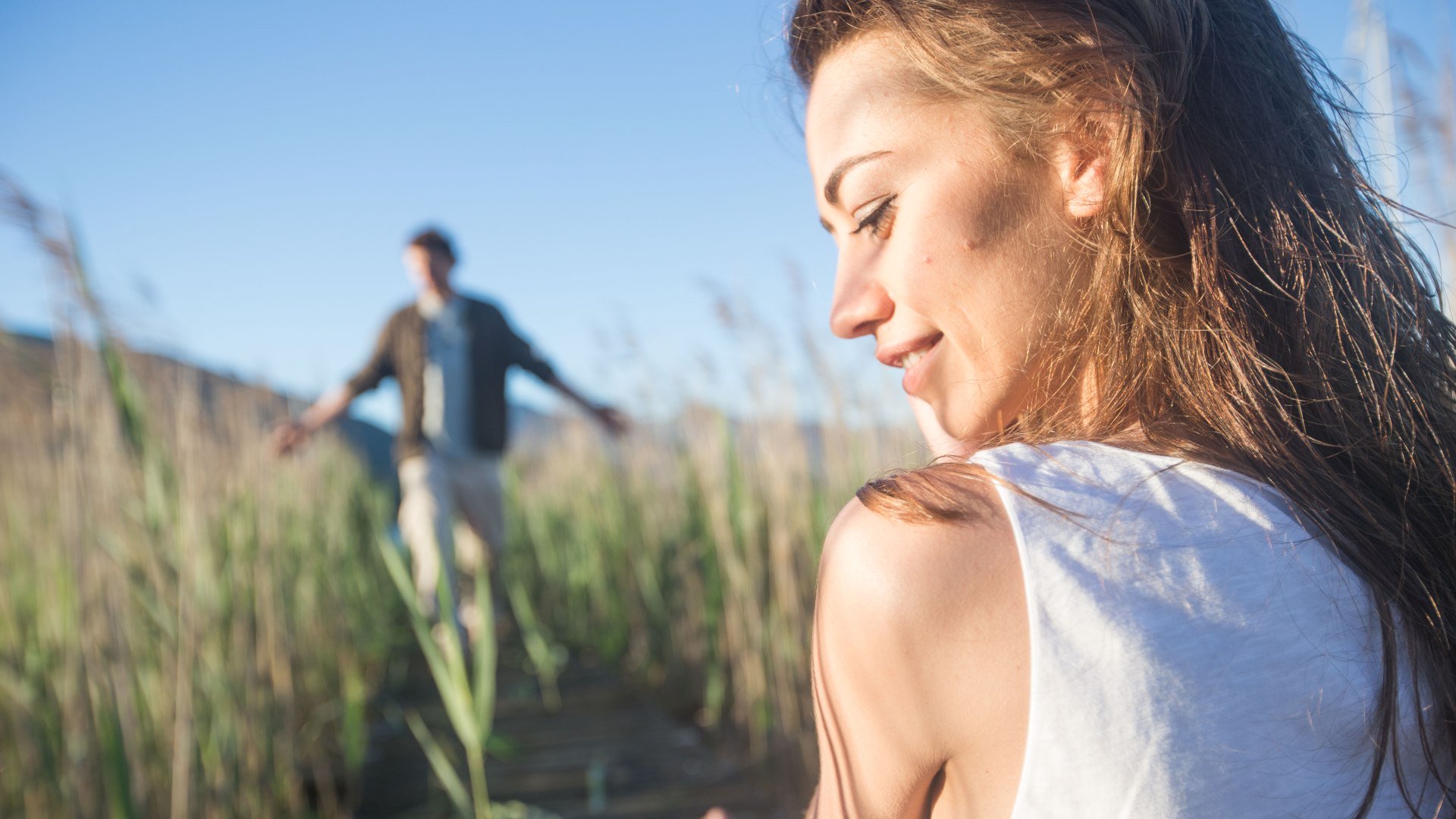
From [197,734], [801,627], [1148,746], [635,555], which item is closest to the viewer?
[1148,746]

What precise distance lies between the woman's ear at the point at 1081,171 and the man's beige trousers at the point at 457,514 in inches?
138

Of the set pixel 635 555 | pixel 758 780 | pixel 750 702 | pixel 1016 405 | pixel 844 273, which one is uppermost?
pixel 844 273

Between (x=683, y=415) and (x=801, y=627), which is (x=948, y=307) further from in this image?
(x=683, y=415)

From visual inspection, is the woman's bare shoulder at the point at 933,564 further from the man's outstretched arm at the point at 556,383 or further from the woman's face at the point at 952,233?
the man's outstretched arm at the point at 556,383

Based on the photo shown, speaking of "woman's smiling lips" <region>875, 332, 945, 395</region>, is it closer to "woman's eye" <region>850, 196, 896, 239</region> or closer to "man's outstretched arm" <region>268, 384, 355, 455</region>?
"woman's eye" <region>850, 196, 896, 239</region>

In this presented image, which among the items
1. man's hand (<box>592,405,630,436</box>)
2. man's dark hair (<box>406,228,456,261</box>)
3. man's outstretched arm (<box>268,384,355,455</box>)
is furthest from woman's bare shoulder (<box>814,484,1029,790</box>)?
man's dark hair (<box>406,228,456,261</box>)

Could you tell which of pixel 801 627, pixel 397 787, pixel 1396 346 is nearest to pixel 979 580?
pixel 1396 346

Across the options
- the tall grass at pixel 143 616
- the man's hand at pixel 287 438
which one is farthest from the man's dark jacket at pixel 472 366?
the tall grass at pixel 143 616

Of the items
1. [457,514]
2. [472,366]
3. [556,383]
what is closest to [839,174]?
[556,383]

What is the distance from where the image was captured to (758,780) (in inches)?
106

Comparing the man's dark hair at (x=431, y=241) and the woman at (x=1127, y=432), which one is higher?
the man's dark hair at (x=431, y=241)

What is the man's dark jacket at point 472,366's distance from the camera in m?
4.09

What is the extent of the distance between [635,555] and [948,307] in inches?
137

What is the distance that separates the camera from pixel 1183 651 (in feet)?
1.47
